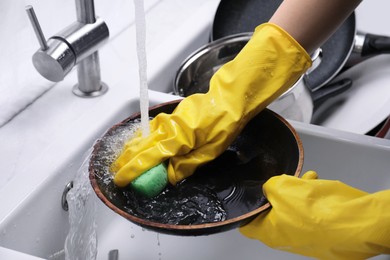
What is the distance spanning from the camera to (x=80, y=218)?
0.95 metres

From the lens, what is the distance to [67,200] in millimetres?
986

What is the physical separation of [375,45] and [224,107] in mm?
672

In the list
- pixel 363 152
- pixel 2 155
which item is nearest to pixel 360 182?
pixel 363 152

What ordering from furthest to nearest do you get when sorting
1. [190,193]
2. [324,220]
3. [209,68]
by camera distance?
[209,68] < [190,193] < [324,220]

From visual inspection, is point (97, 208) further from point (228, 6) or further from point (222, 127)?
point (228, 6)

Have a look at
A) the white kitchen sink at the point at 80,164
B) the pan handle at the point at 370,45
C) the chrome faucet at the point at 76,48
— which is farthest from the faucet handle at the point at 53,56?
the pan handle at the point at 370,45

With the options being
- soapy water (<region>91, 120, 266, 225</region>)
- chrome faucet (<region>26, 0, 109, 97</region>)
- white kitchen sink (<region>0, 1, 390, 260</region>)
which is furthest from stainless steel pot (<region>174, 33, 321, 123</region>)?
soapy water (<region>91, 120, 266, 225</region>)

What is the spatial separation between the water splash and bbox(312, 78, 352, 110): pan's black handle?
2.14 feet

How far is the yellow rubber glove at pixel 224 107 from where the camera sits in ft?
2.99

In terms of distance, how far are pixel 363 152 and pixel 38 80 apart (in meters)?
0.68

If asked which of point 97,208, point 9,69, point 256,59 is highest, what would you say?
point 256,59

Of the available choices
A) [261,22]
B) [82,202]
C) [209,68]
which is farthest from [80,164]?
[261,22]

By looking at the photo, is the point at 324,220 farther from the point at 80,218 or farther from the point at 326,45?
the point at 326,45

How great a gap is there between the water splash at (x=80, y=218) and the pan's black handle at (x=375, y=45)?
830mm
